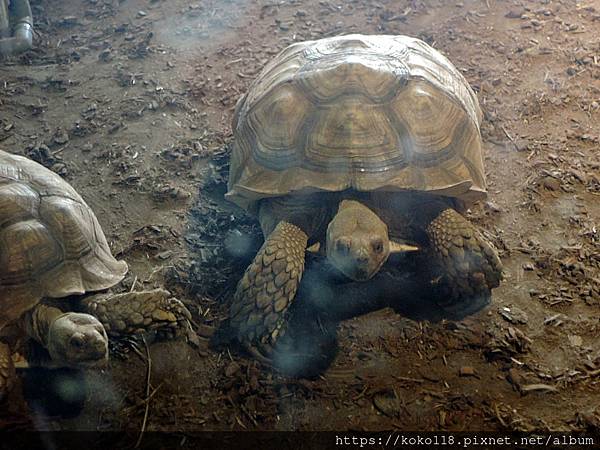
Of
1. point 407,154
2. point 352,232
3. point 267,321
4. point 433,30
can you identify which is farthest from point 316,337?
point 433,30

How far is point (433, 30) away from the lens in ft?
18.1

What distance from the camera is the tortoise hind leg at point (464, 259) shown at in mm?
3012

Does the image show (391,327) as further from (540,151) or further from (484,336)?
(540,151)

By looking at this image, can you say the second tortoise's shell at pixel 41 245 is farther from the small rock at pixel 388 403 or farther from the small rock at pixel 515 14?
the small rock at pixel 515 14

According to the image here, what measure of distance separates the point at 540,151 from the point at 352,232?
2.06m

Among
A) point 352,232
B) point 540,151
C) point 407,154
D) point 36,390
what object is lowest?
point 36,390

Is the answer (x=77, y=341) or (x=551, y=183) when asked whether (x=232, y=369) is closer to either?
(x=77, y=341)

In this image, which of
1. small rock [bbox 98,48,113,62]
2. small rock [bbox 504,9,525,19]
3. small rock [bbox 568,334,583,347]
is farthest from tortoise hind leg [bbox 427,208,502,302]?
small rock [bbox 98,48,113,62]

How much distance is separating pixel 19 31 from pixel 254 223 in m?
3.72

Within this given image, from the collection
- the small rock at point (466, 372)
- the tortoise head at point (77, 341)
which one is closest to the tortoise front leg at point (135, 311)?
the tortoise head at point (77, 341)

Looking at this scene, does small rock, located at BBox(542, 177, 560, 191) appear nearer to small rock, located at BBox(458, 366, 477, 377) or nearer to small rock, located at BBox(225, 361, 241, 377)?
small rock, located at BBox(458, 366, 477, 377)

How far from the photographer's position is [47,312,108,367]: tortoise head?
233 centimetres

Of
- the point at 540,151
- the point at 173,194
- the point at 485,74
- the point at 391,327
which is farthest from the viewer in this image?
the point at 485,74

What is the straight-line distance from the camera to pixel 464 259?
3.02m
